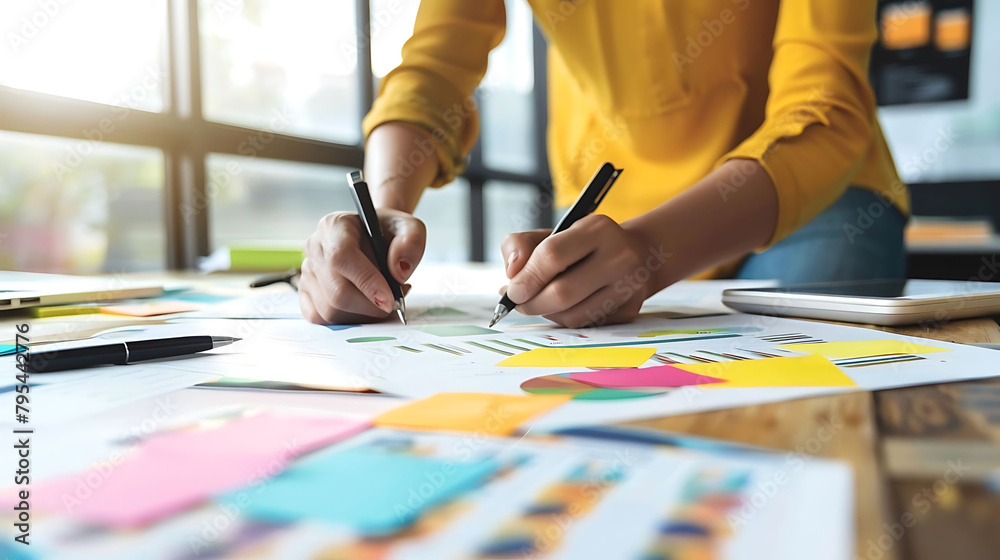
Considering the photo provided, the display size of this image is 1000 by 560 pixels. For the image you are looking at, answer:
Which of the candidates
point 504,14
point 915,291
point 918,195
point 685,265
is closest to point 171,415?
point 685,265

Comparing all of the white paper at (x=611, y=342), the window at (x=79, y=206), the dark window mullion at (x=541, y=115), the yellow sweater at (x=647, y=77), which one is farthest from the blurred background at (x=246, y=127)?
the white paper at (x=611, y=342)

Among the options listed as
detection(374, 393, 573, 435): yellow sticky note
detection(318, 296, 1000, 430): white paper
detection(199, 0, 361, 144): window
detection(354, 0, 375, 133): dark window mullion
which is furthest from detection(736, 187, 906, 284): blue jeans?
detection(354, 0, 375, 133): dark window mullion

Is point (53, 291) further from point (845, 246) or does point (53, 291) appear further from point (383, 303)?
point (845, 246)

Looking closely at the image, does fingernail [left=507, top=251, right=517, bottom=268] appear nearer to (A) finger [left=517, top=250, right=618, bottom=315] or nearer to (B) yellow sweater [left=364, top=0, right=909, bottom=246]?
(A) finger [left=517, top=250, right=618, bottom=315]

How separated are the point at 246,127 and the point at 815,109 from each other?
1232mm

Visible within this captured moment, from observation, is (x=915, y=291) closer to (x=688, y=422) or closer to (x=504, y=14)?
(x=688, y=422)

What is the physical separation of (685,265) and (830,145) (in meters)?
0.29

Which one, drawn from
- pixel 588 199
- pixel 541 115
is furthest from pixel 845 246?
pixel 541 115

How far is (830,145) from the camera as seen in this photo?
0.79m

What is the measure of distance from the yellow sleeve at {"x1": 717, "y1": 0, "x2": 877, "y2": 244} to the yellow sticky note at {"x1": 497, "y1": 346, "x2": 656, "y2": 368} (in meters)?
0.39

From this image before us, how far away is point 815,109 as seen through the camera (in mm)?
789

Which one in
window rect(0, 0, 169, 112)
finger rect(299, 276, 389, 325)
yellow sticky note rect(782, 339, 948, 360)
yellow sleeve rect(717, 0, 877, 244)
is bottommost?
yellow sticky note rect(782, 339, 948, 360)

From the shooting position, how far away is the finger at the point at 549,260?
55cm

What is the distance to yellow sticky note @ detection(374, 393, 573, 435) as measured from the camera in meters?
0.28
